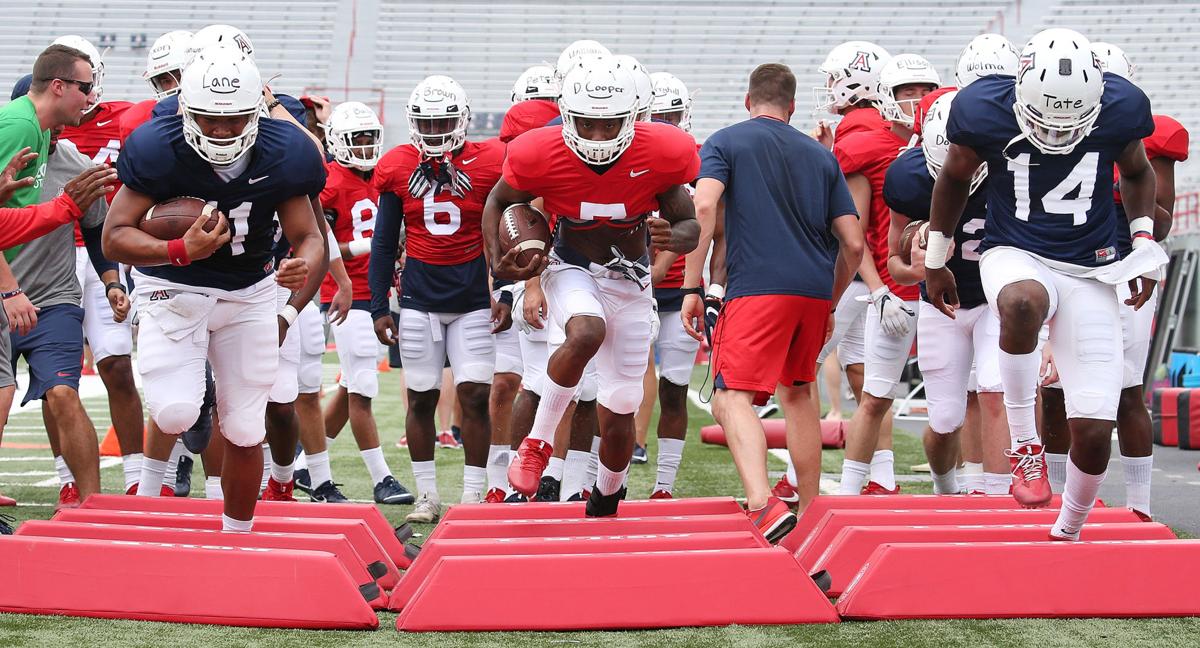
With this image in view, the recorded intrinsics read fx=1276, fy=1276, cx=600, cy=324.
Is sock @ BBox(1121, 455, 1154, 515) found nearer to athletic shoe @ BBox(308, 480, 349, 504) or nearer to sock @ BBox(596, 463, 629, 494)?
sock @ BBox(596, 463, 629, 494)

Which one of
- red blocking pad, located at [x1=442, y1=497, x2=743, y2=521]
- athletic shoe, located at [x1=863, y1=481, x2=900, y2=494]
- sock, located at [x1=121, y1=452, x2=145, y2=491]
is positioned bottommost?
sock, located at [x1=121, y1=452, x2=145, y2=491]

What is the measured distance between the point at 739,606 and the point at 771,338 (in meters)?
1.29

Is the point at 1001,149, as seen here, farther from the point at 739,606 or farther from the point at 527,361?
the point at 527,361

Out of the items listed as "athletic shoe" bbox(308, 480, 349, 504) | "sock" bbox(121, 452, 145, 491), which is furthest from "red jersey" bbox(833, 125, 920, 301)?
"sock" bbox(121, 452, 145, 491)

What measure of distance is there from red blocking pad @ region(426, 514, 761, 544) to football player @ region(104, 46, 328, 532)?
67 cm

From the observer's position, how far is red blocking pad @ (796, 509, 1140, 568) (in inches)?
162

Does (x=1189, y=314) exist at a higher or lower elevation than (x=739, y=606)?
lower

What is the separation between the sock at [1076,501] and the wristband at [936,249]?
768mm

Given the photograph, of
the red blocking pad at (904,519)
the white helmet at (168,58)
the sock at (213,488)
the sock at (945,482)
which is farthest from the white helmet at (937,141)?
the sock at (213,488)

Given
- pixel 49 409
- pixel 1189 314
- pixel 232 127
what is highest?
pixel 232 127

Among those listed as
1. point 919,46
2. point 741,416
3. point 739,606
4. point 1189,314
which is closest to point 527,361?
point 741,416

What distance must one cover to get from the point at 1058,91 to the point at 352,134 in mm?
3733

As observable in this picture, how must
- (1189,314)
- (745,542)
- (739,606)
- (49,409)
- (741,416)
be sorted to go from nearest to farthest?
1. (739,606)
2. (745,542)
3. (741,416)
4. (49,409)
5. (1189,314)

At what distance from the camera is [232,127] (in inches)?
140
